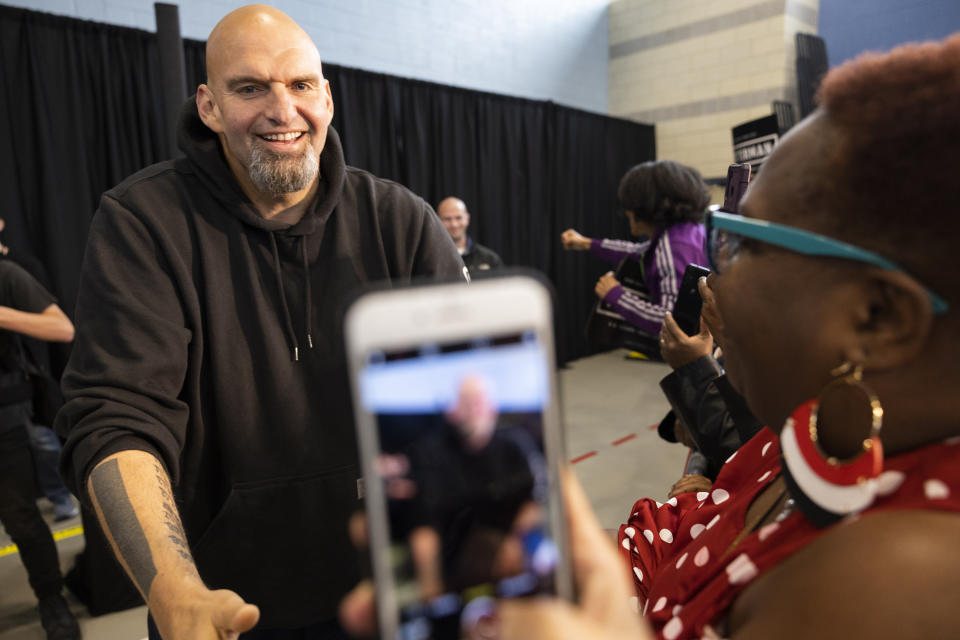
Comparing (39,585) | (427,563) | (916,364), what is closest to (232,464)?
(427,563)

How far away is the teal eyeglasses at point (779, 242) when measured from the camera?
1.64 feet

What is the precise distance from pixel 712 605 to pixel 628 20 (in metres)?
8.22

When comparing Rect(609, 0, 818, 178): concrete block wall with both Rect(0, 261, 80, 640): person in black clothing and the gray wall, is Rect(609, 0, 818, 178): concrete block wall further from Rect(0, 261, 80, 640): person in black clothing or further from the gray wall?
Rect(0, 261, 80, 640): person in black clothing

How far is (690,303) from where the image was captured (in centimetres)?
156

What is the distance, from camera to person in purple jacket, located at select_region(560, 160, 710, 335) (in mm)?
2574

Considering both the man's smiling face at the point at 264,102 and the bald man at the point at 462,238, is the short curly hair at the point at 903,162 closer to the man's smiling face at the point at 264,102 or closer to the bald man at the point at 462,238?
the man's smiling face at the point at 264,102

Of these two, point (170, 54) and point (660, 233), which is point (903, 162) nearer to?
point (660, 233)

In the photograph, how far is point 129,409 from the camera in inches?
33.7

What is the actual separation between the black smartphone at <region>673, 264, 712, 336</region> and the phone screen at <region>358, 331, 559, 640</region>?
1.20 metres

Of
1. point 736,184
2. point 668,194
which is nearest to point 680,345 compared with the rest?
point 736,184

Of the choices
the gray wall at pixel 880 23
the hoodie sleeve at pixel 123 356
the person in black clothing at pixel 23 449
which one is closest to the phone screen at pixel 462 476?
the hoodie sleeve at pixel 123 356

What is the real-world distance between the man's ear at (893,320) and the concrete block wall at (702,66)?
716cm

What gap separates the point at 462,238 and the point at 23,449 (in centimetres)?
319

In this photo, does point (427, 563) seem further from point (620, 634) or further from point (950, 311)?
point (950, 311)
